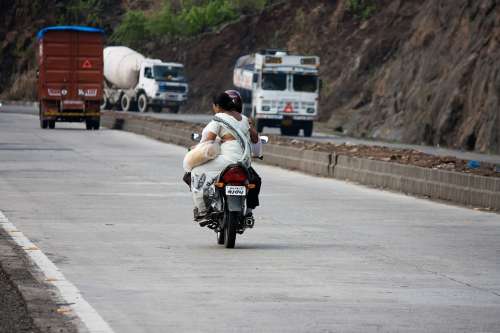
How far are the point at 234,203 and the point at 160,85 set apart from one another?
6557cm

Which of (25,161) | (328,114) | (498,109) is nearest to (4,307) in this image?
(25,161)

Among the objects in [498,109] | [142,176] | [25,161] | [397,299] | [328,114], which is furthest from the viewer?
[328,114]

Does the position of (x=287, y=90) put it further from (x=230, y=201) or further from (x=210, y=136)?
(x=230, y=201)

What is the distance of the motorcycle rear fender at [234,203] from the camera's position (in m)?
14.5

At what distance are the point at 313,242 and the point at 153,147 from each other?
2700 cm

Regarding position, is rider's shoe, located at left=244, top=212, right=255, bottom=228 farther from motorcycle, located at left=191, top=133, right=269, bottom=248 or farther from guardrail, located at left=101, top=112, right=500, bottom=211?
guardrail, located at left=101, top=112, right=500, bottom=211

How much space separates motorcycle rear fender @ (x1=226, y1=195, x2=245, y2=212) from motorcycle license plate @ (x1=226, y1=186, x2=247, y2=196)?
4 cm

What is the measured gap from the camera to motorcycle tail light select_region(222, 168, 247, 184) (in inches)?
571

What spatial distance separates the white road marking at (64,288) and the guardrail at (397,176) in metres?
8.49

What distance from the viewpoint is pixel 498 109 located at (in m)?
46.2

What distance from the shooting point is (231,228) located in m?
14.5

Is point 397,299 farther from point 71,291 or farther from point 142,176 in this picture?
point 142,176

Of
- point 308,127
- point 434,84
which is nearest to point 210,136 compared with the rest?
point 308,127

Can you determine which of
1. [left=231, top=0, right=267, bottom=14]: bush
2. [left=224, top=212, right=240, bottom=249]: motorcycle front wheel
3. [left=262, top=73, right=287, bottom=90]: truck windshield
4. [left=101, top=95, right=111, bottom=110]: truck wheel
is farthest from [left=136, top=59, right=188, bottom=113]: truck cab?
[left=224, top=212, right=240, bottom=249]: motorcycle front wheel
